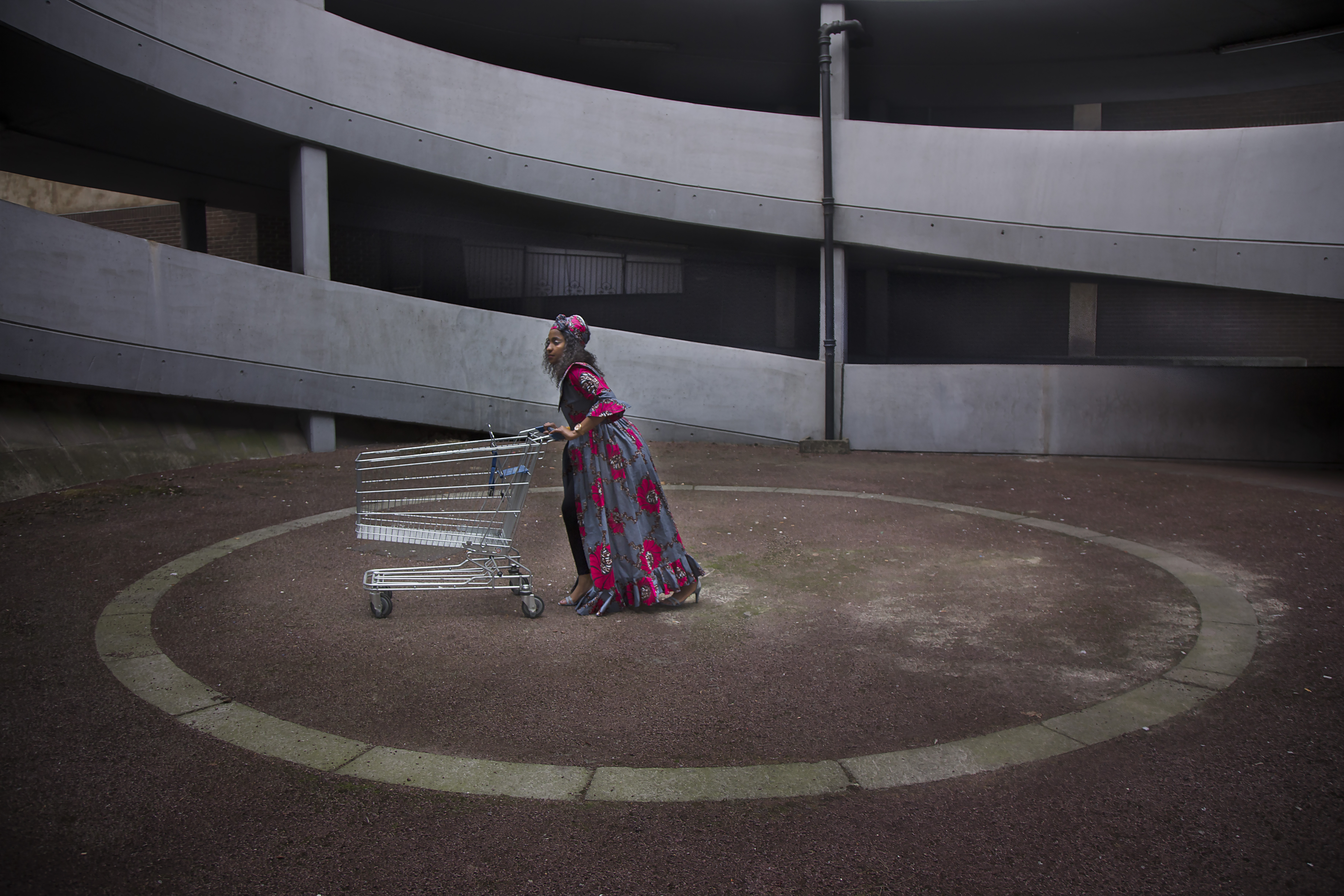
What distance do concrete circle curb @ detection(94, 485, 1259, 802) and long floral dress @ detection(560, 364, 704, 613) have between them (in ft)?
7.03

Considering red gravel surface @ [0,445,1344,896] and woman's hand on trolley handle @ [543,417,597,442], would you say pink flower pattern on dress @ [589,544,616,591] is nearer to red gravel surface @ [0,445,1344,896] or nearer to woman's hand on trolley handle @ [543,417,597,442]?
red gravel surface @ [0,445,1344,896]

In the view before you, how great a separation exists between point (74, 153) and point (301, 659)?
13437mm

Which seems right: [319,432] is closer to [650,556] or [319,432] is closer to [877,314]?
[650,556]

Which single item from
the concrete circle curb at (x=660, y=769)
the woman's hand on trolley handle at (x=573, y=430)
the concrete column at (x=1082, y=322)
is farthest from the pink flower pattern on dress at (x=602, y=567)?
the concrete column at (x=1082, y=322)

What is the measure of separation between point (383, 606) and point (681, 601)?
190cm

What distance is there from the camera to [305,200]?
1230 centimetres

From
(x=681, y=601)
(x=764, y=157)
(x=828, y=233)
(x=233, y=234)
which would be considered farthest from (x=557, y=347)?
(x=233, y=234)

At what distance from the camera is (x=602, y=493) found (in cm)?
556

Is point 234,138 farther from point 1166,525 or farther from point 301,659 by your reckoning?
point 1166,525

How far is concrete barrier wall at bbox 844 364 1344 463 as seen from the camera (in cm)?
1345

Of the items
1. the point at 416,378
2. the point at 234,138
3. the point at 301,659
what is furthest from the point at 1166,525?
the point at 234,138

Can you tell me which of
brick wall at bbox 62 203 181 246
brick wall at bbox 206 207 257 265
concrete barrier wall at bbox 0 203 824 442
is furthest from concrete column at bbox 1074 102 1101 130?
brick wall at bbox 62 203 181 246

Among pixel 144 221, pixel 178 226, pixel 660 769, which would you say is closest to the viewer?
pixel 660 769

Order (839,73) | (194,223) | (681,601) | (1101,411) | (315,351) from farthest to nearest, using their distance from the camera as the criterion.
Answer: (194,223), (839,73), (1101,411), (315,351), (681,601)
